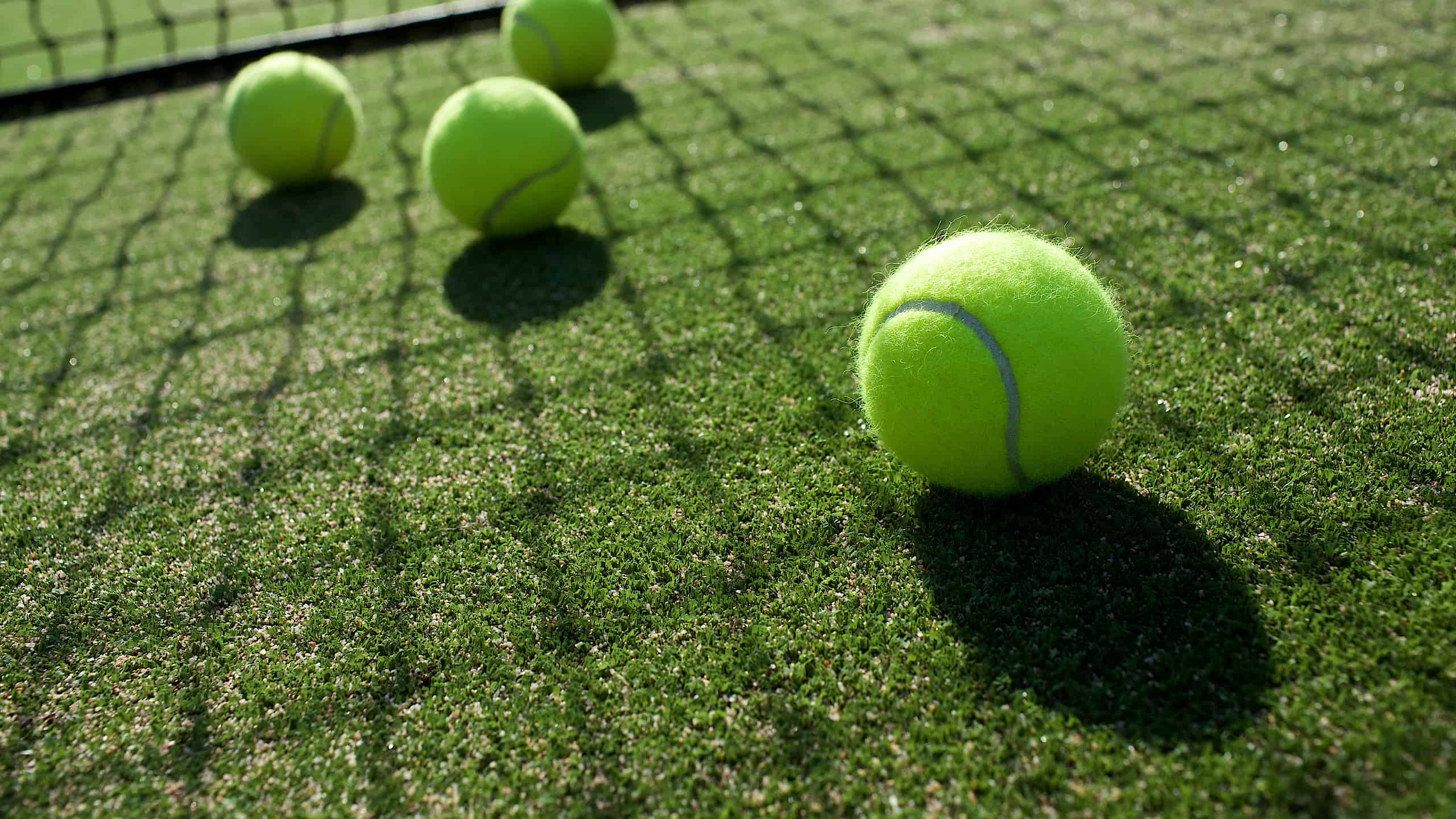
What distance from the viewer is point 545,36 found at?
16.5 feet

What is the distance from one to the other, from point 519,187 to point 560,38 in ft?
6.74

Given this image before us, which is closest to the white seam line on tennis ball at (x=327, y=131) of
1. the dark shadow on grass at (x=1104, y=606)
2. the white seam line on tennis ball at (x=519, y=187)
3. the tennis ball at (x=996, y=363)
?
the white seam line on tennis ball at (x=519, y=187)

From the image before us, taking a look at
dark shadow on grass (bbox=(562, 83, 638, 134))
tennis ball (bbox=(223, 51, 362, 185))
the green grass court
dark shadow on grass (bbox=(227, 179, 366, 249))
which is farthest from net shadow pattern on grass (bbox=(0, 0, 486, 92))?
the green grass court

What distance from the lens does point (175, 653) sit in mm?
1977

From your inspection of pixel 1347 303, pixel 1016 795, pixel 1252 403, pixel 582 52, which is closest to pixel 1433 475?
pixel 1252 403

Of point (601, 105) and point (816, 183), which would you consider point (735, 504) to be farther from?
point (601, 105)

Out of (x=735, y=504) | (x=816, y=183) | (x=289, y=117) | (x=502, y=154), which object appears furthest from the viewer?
(x=289, y=117)

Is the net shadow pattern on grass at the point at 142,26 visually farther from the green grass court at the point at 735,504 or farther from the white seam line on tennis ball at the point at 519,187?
the white seam line on tennis ball at the point at 519,187

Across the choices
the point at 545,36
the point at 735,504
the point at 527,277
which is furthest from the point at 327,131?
the point at 735,504

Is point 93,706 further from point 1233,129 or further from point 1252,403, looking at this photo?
point 1233,129

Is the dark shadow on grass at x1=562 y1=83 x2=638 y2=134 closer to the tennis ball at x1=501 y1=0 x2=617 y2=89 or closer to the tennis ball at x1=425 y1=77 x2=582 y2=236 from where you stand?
the tennis ball at x1=501 y1=0 x2=617 y2=89

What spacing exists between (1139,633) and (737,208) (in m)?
2.49

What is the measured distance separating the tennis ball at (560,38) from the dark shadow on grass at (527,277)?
1.83m

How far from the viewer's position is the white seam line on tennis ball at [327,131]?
13.9 ft
